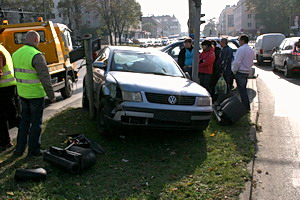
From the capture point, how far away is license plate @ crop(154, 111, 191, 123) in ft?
17.7

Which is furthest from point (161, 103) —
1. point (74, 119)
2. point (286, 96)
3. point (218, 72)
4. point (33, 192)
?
point (286, 96)

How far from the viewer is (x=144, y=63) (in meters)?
6.89

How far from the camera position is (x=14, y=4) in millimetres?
52375

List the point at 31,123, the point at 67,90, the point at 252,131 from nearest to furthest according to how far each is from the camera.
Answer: the point at 31,123 < the point at 252,131 < the point at 67,90

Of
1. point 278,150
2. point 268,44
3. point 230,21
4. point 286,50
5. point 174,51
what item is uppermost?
point 230,21

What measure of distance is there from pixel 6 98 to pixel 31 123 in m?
0.84

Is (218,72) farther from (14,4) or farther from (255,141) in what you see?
(14,4)

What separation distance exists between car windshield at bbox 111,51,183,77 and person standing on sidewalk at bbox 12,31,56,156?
175 centimetres

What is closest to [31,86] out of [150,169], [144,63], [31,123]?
[31,123]

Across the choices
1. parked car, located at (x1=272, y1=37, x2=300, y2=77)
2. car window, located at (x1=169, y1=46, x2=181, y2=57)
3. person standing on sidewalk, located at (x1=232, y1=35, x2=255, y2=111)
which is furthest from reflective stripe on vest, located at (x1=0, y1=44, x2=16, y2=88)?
parked car, located at (x1=272, y1=37, x2=300, y2=77)

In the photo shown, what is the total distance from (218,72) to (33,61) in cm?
542

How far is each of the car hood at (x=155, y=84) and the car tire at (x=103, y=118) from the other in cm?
45

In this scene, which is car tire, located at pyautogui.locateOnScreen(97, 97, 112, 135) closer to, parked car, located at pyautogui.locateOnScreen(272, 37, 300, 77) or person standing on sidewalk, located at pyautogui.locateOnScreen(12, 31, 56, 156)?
person standing on sidewalk, located at pyautogui.locateOnScreen(12, 31, 56, 156)

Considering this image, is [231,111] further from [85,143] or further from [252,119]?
[85,143]
